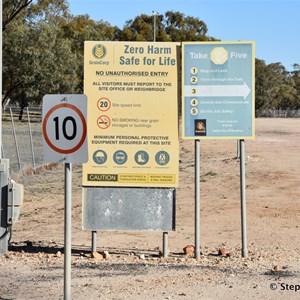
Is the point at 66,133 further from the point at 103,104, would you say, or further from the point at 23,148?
the point at 23,148

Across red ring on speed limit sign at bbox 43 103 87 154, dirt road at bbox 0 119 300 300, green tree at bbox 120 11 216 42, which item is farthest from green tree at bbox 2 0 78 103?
red ring on speed limit sign at bbox 43 103 87 154

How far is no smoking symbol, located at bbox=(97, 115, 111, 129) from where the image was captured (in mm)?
9391

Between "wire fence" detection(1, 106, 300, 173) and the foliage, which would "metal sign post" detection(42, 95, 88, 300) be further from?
the foliage

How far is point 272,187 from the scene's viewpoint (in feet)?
57.3

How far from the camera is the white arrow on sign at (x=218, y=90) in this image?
365 inches

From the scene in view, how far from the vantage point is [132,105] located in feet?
30.8

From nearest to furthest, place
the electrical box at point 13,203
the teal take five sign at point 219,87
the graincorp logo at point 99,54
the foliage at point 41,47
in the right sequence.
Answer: the electrical box at point 13,203, the teal take five sign at point 219,87, the graincorp logo at point 99,54, the foliage at point 41,47

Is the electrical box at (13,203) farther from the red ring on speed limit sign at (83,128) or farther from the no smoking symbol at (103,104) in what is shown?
the red ring on speed limit sign at (83,128)

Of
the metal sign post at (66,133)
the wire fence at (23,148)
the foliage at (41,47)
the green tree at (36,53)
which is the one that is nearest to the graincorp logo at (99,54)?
the metal sign post at (66,133)

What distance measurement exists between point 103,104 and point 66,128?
10.1ft

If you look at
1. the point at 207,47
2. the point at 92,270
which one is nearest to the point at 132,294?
the point at 92,270

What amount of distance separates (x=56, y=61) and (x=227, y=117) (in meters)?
46.0

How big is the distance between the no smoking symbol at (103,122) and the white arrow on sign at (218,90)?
3.67 feet

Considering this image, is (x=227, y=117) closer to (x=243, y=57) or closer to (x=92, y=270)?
(x=243, y=57)
